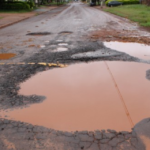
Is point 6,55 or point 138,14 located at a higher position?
point 138,14

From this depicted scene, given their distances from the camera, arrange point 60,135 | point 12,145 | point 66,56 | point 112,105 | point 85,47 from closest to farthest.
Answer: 1. point 12,145
2. point 60,135
3. point 112,105
4. point 66,56
5. point 85,47

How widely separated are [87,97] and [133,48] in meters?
3.98

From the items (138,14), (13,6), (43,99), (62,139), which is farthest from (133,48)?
(13,6)

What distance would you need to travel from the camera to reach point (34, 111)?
338 centimetres

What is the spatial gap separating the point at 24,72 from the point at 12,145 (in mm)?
2601

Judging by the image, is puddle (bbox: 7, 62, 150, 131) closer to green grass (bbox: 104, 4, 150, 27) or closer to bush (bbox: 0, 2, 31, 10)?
green grass (bbox: 104, 4, 150, 27)

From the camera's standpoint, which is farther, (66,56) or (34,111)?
(66,56)

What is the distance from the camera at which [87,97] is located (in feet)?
12.5

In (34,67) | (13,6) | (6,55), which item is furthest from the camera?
(13,6)

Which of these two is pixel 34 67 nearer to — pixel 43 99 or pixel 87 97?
pixel 43 99

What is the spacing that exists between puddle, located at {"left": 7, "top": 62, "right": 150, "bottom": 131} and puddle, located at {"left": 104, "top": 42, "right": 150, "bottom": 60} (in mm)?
995

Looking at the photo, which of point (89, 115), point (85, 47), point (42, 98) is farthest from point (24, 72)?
point (85, 47)

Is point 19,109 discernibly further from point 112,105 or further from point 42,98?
point 112,105

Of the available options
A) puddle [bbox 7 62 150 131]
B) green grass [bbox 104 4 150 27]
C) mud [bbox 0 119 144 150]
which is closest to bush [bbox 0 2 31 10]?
green grass [bbox 104 4 150 27]
